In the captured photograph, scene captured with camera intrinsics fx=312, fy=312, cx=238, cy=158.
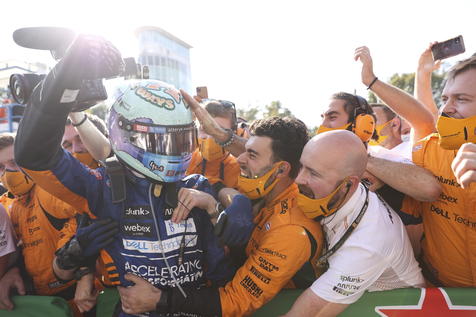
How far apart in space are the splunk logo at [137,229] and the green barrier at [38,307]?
3.49 ft

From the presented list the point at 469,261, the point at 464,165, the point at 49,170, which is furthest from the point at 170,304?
the point at 469,261

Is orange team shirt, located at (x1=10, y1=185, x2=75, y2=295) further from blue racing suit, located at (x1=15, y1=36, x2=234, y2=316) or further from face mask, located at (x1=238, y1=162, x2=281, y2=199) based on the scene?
face mask, located at (x1=238, y1=162, x2=281, y2=199)

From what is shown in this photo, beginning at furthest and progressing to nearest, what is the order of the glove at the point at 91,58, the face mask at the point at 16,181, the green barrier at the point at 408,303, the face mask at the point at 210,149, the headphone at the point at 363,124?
the face mask at the point at 210,149 → the headphone at the point at 363,124 → the face mask at the point at 16,181 → the green barrier at the point at 408,303 → the glove at the point at 91,58

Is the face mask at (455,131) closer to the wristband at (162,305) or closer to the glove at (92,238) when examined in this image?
the wristband at (162,305)

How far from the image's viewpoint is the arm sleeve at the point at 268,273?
1.88 meters

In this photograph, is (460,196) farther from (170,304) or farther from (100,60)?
(100,60)

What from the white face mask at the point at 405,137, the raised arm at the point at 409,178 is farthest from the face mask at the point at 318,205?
the white face mask at the point at 405,137

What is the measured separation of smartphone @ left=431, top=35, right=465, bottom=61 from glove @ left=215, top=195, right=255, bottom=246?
2374mm

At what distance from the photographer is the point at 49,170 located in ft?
5.10

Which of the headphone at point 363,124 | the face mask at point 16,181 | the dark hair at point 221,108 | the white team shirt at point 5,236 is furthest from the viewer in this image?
the dark hair at point 221,108

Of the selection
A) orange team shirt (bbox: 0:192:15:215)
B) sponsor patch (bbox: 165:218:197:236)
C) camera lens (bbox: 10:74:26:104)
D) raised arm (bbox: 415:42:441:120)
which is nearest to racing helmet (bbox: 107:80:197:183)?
sponsor patch (bbox: 165:218:197:236)

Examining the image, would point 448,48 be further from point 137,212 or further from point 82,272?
point 82,272

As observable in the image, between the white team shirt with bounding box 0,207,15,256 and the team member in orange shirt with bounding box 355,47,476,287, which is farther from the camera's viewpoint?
the white team shirt with bounding box 0,207,15,256

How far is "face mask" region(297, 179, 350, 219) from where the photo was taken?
192cm
